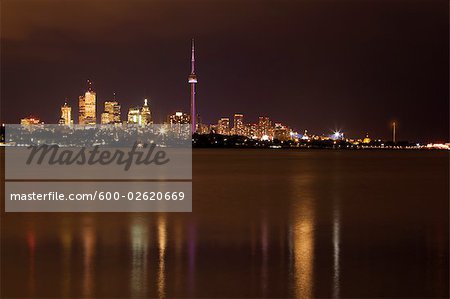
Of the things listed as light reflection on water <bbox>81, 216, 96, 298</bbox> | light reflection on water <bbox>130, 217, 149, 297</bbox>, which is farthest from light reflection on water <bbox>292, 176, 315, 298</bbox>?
light reflection on water <bbox>81, 216, 96, 298</bbox>

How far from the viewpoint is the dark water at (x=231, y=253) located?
7559 mm

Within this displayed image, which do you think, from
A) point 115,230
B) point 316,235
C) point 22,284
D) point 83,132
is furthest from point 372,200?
point 83,132

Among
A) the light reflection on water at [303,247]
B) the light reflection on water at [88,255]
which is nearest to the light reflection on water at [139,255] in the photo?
the light reflection on water at [88,255]

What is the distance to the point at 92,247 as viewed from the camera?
33.7ft

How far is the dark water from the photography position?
756cm

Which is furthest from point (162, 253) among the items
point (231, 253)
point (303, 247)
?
point (303, 247)

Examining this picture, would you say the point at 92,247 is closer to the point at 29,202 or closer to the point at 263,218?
the point at 263,218

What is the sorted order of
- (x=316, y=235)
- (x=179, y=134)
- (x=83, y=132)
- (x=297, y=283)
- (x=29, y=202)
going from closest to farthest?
(x=297, y=283) < (x=316, y=235) < (x=29, y=202) < (x=83, y=132) < (x=179, y=134)

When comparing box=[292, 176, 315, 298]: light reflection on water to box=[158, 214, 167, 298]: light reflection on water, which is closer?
box=[158, 214, 167, 298]: light reflection on water

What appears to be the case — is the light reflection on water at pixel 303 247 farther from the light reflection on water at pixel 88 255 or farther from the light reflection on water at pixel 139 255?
the light reflection on water at pixel 88 255

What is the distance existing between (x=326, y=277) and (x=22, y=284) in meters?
4.12

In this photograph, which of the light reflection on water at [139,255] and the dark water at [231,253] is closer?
the light reflection on water at [139,255]

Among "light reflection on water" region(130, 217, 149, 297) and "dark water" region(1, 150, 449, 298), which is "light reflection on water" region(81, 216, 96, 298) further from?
"light reflection on water" region(130, 217, 149, 297)

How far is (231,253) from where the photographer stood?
31.9 ft
